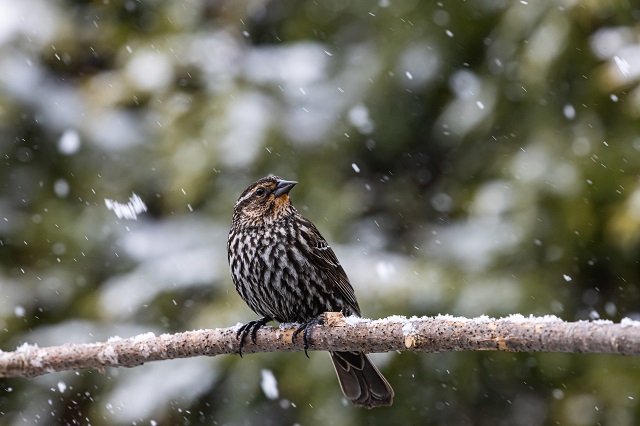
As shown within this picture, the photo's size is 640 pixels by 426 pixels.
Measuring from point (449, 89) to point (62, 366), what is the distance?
12.3 feet

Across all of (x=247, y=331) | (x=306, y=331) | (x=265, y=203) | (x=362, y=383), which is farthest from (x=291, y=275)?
(x=306, y=331)

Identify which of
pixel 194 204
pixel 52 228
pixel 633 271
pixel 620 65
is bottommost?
pixel 633 271

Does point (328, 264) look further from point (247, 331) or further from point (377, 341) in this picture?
point (377, 341)

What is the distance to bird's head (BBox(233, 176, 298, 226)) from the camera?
4.36m

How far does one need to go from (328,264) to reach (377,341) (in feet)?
5.09

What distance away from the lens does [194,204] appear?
5.96 metres

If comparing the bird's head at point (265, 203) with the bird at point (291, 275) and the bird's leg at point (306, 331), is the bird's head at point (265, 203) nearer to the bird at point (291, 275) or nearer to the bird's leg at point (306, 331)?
the bird at point (291, 275)

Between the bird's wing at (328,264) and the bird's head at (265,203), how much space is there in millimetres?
128

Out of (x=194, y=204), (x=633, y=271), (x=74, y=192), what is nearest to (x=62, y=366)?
(x=194, y=204)

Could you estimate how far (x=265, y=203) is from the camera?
4371 millimetres

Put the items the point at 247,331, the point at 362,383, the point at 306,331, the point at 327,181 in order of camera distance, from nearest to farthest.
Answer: the point at 306,331 < the point at 247,331 < the point at 362,383 < the point at 327,181

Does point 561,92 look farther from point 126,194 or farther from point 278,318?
point 126,194

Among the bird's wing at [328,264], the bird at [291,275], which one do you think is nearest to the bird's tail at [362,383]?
the bird at [291,275]

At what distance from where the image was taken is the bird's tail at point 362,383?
412cm
